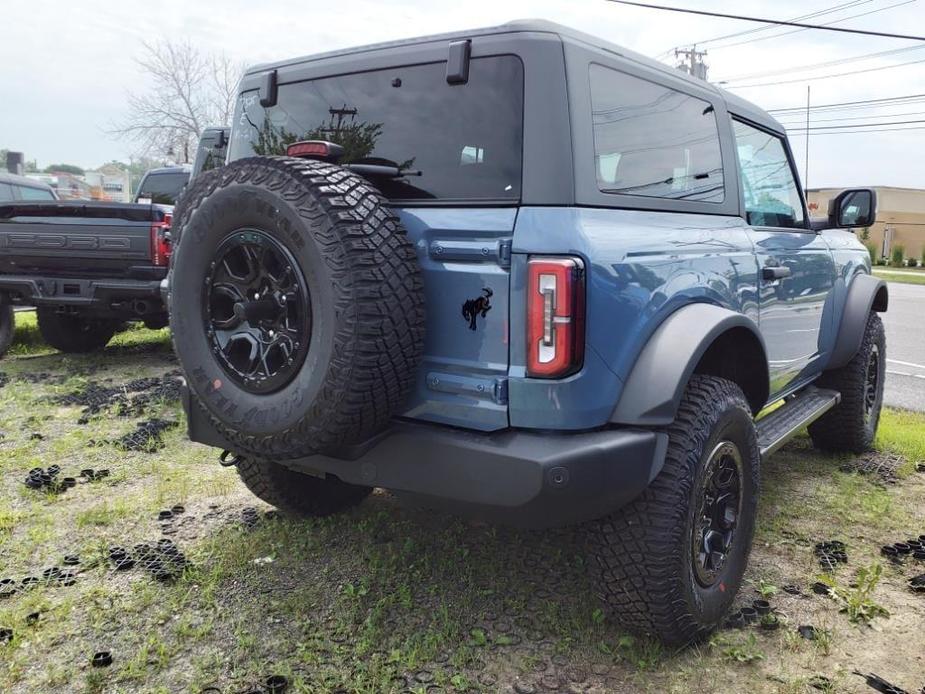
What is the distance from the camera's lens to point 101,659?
8.18ft

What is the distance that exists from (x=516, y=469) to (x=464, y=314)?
50cm

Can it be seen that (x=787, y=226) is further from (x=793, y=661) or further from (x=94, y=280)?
(x=94, y=280)

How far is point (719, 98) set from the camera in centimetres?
340

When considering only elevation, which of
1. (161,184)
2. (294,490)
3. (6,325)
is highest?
(161,184)

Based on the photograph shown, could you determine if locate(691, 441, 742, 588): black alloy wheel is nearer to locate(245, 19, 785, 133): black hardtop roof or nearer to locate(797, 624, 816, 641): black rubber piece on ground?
locate(797, 624, 816, 641): black rubber piece on ground

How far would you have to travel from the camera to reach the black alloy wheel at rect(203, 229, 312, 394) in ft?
7.57

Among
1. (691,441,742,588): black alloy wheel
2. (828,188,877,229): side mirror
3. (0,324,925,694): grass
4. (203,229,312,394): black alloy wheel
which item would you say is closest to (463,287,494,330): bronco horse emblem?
(203,229,312,394): black alloy wheel

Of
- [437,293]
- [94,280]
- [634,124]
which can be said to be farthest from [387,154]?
[94,280]

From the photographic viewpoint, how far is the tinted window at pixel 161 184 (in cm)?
1076

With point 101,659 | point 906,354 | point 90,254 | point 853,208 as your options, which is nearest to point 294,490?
point 101,659

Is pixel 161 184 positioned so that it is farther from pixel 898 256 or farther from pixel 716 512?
pixel 898 256

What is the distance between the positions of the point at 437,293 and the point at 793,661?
172 cm

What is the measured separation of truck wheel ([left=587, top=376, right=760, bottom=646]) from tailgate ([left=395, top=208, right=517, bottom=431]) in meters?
0.58

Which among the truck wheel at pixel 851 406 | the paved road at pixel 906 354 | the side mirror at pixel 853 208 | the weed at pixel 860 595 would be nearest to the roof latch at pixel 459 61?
the weed at pixel 860 595
